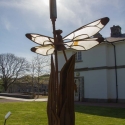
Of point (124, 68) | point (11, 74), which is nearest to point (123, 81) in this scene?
point (124, 68)

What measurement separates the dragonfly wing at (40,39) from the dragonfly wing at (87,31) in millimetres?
280

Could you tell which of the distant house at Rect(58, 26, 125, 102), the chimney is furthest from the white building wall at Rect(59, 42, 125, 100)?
the chimney

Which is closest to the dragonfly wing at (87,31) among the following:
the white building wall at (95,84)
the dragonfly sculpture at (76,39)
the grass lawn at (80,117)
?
the dragonfly sculpture at (76,39)

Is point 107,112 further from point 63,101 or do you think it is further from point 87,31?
point 87,31

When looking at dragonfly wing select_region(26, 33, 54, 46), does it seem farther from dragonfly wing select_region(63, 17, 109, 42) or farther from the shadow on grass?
the shadow on grass

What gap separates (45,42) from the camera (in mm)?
3543

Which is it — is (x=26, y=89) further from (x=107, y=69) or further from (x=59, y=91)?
(x=59, y=91)

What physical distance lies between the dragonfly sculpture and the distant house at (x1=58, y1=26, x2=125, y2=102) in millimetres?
13540

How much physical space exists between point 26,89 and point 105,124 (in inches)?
1421

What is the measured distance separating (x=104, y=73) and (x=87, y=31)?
45.6 feet

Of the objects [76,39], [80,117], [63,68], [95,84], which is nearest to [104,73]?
[95,84]

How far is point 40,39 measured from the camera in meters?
3.53

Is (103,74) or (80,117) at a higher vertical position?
(103,74)

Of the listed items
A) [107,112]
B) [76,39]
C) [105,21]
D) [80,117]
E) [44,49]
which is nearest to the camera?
[105,21]
